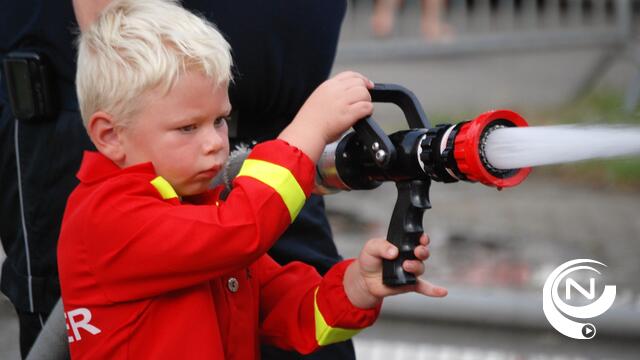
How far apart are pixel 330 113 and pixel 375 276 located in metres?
0.28

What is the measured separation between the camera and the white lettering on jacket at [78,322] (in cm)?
179

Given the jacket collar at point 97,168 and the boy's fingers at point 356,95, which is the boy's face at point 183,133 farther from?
the boy's fingers at point 356,95

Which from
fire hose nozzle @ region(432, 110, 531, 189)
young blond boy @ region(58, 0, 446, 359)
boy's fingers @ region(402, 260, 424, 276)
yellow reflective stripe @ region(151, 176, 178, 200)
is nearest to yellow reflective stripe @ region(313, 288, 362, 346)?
young blond boy @ region(58, 0, 446, 359)

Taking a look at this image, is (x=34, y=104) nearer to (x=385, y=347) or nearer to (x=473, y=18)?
(x=385, y=347)

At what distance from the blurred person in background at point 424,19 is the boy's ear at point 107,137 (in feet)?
21.6

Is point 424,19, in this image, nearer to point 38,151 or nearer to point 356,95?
point 38,151

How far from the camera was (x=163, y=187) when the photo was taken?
1774 mm

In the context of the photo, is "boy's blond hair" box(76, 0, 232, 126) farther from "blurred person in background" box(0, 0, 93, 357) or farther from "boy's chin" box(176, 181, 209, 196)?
"blurred person in background" box(0, 0, 93, 357)

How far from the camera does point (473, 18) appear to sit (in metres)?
8.69

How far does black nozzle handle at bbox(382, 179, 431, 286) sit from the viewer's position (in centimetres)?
172

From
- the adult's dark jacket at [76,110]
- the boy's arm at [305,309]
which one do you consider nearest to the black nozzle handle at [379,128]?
the boy's arm at [305,309]

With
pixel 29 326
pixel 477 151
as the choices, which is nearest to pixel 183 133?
pixel 477 151

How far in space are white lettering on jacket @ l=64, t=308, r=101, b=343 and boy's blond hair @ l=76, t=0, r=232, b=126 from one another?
1.01 ft

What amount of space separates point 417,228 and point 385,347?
2.28m
